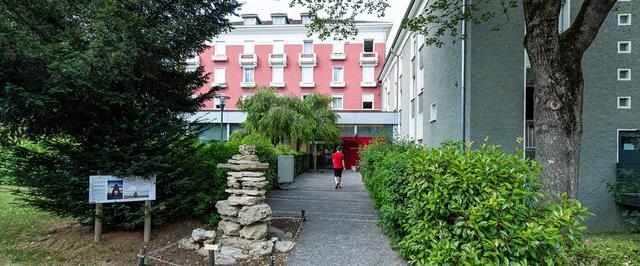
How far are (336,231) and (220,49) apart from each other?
99.9ft

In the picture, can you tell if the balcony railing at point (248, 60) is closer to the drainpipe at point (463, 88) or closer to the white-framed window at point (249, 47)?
the white-framed window at point (249, 47)

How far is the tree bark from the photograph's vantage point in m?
5.88

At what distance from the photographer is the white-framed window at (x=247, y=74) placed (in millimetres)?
34594

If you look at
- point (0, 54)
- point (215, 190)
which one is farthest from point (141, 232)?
point (0, 54)

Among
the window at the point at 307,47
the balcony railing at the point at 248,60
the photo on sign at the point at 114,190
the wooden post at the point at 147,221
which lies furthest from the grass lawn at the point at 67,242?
the window at the point at 307,47

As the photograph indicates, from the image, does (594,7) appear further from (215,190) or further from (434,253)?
(215,190)

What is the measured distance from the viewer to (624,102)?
34.0 feet

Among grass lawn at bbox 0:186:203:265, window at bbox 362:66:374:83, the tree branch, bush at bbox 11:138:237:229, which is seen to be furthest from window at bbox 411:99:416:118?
window at bbox 362:66:374:83

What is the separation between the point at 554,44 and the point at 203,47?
6935 mm

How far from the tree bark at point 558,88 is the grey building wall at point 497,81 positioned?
167 inches

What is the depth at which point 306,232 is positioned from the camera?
301 inches

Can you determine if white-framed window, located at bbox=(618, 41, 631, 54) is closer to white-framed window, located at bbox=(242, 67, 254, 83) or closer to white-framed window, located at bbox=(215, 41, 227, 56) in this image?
white-framed window, located at bbox=(242, 67, 254, 83)

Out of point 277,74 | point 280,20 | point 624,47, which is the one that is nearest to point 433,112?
point 624,47

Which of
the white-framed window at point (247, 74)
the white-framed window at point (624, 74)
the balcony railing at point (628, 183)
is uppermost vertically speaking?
the white-framed window at point (247, 74)
